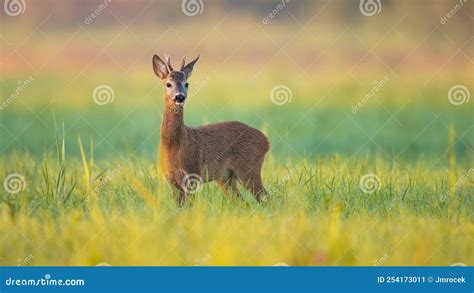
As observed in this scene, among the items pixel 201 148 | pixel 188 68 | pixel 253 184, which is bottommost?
pixel 253 184

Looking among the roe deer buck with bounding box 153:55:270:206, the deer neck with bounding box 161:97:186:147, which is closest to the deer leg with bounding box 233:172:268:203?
the roe deer buck with bounding box 153:55:270:206

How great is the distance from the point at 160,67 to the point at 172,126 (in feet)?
2.22

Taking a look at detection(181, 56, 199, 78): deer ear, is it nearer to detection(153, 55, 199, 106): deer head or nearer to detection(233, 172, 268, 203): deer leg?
detection(153, 55, 199, 106): deer head

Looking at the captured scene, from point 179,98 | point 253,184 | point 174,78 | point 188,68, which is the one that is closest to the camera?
point 179,98

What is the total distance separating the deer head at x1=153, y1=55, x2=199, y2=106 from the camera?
30.3 feet

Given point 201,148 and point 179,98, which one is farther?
point 201,148

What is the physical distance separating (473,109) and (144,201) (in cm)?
A: 625

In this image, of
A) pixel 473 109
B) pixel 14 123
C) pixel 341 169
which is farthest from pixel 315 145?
pixel 14 123

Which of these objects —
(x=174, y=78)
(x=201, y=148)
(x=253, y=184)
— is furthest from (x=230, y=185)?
(x=174, y=78)

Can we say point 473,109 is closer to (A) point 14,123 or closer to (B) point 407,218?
(B) point 407,218

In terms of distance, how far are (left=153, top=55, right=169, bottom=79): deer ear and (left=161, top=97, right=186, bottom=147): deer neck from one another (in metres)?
0.28

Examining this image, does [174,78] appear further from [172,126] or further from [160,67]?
[172,126]

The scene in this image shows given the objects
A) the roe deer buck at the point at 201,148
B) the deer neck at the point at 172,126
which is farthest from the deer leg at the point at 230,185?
the deer neck at the point at 172,126

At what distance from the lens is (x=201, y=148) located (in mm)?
9875
